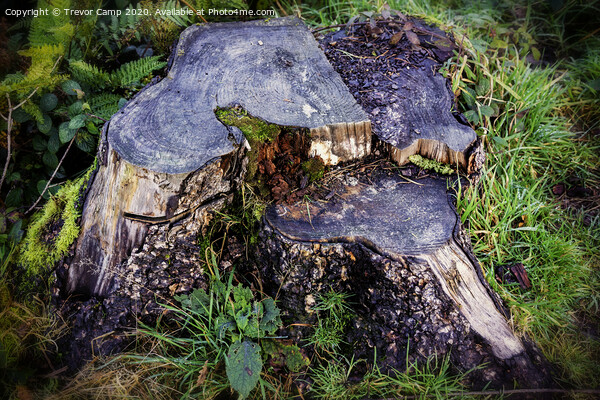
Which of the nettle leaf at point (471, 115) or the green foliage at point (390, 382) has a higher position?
the nettle leaf at point (471, 115)

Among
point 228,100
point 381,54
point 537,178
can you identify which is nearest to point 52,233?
point 228,100

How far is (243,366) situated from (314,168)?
1.15 m

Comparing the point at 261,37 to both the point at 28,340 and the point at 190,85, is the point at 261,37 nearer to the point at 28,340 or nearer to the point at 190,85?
the point at 190,85

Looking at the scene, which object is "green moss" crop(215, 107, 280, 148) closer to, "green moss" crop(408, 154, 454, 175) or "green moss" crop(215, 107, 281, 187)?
"green moss" crop(215, 107, 281, 187)

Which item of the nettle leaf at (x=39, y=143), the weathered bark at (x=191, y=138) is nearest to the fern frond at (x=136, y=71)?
the weathered bark at (x=191, y=138)

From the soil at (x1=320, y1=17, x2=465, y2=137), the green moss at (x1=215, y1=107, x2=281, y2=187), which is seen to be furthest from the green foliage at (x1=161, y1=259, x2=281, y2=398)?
the soil at (x1=320, y1=17, x2=465, y2=137)

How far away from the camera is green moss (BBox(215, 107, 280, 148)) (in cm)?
204

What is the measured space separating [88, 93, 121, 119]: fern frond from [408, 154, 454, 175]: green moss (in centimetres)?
205

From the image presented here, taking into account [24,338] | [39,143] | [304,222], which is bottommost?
[24,338]

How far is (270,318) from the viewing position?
2.02 meters

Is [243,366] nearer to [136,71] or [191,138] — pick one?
[191,138]

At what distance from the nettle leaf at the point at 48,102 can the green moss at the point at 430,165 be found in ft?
7.80

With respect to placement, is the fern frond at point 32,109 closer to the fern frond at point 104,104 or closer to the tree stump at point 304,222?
the fern frond at point 104,104

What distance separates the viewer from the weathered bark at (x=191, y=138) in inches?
74.1
